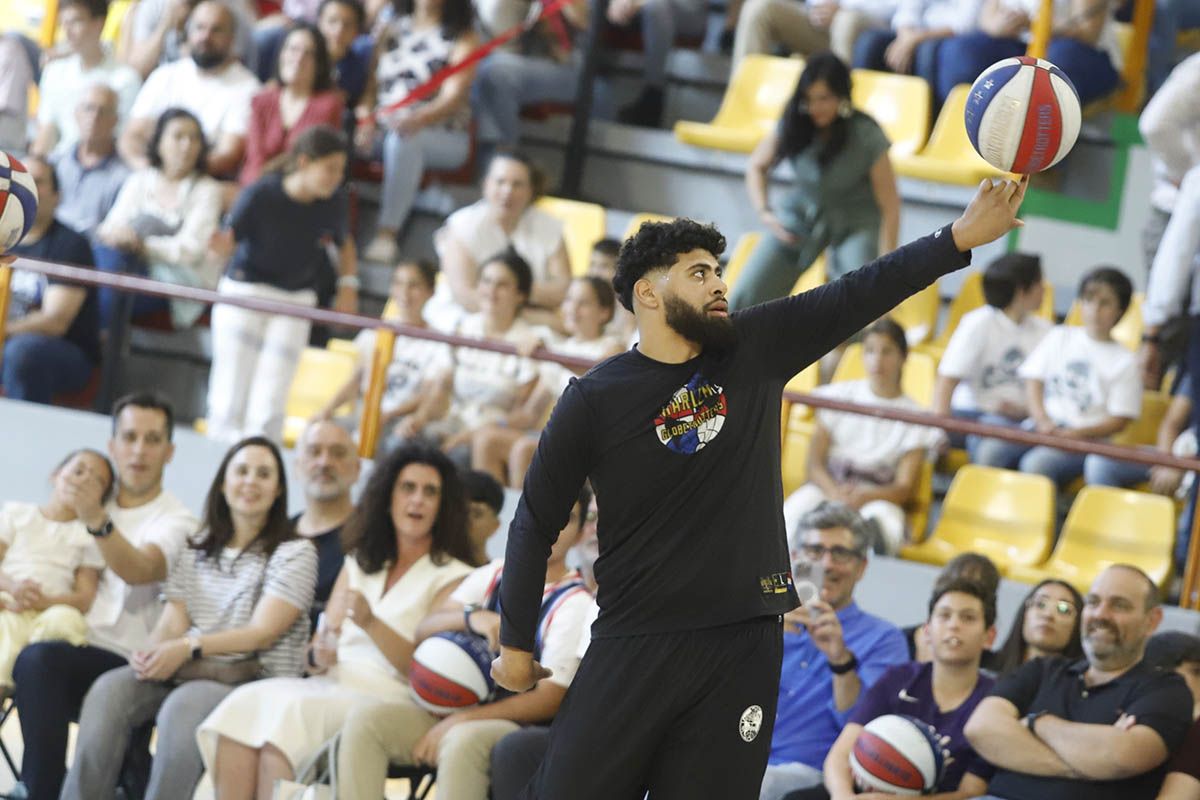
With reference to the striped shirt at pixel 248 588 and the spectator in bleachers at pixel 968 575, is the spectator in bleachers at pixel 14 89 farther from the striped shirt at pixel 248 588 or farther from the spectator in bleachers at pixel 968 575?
the spectator in bleachers at pixel 968 575

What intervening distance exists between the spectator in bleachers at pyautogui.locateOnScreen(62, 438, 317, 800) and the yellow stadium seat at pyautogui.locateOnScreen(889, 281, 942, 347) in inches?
125

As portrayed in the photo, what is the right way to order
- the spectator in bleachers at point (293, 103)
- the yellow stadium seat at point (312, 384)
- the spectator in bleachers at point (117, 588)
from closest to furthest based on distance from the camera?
the spectator in bleachers at point (117, 588), the yellow stadium seat at point (312, 384), the spectator in bleachers at point (293, 103)

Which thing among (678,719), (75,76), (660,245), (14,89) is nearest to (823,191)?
(660,245)

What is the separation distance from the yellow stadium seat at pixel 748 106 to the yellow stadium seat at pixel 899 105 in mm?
381

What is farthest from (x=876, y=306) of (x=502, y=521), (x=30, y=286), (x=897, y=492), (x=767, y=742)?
(x=30, y=286)

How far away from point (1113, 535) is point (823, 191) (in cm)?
180

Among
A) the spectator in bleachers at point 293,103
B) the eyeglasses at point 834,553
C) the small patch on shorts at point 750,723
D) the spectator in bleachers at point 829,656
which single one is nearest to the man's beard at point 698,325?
the small patch on shorts at point 750,723

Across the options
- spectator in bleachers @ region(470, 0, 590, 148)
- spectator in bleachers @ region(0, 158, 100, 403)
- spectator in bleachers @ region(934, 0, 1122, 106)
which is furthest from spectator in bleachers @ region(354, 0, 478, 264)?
spectator in bleachers @ region(934, 0, 1122, 106)

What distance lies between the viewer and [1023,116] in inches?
149

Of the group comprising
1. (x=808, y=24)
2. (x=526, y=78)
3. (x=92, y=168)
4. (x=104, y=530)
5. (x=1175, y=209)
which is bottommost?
(x=104, y=530)

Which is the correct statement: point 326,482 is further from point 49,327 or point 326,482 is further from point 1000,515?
point 1000,515

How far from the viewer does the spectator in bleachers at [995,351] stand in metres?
7.15

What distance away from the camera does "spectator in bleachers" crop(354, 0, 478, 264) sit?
8.84m

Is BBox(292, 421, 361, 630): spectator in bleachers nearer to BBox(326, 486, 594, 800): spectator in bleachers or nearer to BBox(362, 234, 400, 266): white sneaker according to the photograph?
BBox(326, 486, 594, 800): spectator in bleachers
